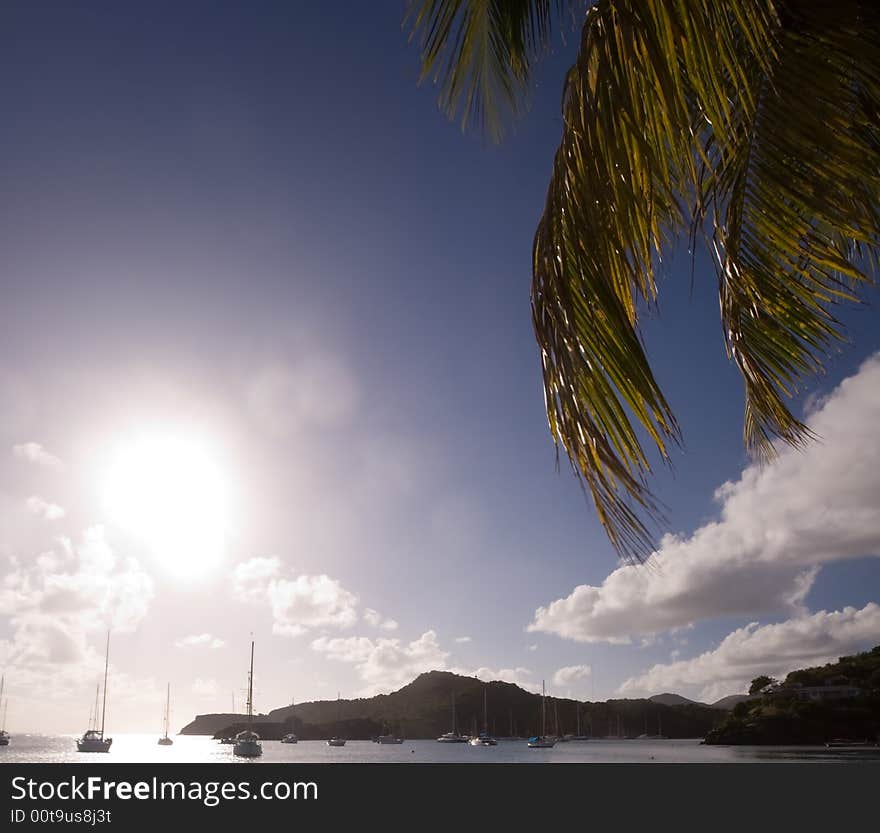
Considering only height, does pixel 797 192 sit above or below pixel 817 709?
above

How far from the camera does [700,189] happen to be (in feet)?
8.86

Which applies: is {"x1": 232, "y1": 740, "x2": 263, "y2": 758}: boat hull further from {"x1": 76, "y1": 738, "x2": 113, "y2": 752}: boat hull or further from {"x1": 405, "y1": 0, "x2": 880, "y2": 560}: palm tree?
{"x1": 405, "y1": 0, "x2": 880, "y2": 560}: palm tree

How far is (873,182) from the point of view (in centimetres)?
276

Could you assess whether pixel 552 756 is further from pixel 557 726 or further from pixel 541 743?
pixel 557 726

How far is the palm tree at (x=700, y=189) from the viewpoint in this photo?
258 centimetres

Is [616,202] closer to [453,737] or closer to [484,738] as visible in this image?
[484,738]

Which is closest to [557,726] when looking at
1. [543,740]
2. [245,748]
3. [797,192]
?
[543,740]

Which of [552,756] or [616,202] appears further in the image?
[552,756]

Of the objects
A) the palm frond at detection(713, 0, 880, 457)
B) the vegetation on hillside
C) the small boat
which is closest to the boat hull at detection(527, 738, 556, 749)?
the vegetation on hillside

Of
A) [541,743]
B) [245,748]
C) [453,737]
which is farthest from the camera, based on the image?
[453,737]

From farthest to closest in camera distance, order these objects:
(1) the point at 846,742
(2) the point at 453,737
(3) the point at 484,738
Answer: (2) the point at 453,737 → (3) the point at 484,738 → (1) the point at 846,742

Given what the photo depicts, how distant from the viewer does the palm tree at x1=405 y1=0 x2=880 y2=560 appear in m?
2.58
